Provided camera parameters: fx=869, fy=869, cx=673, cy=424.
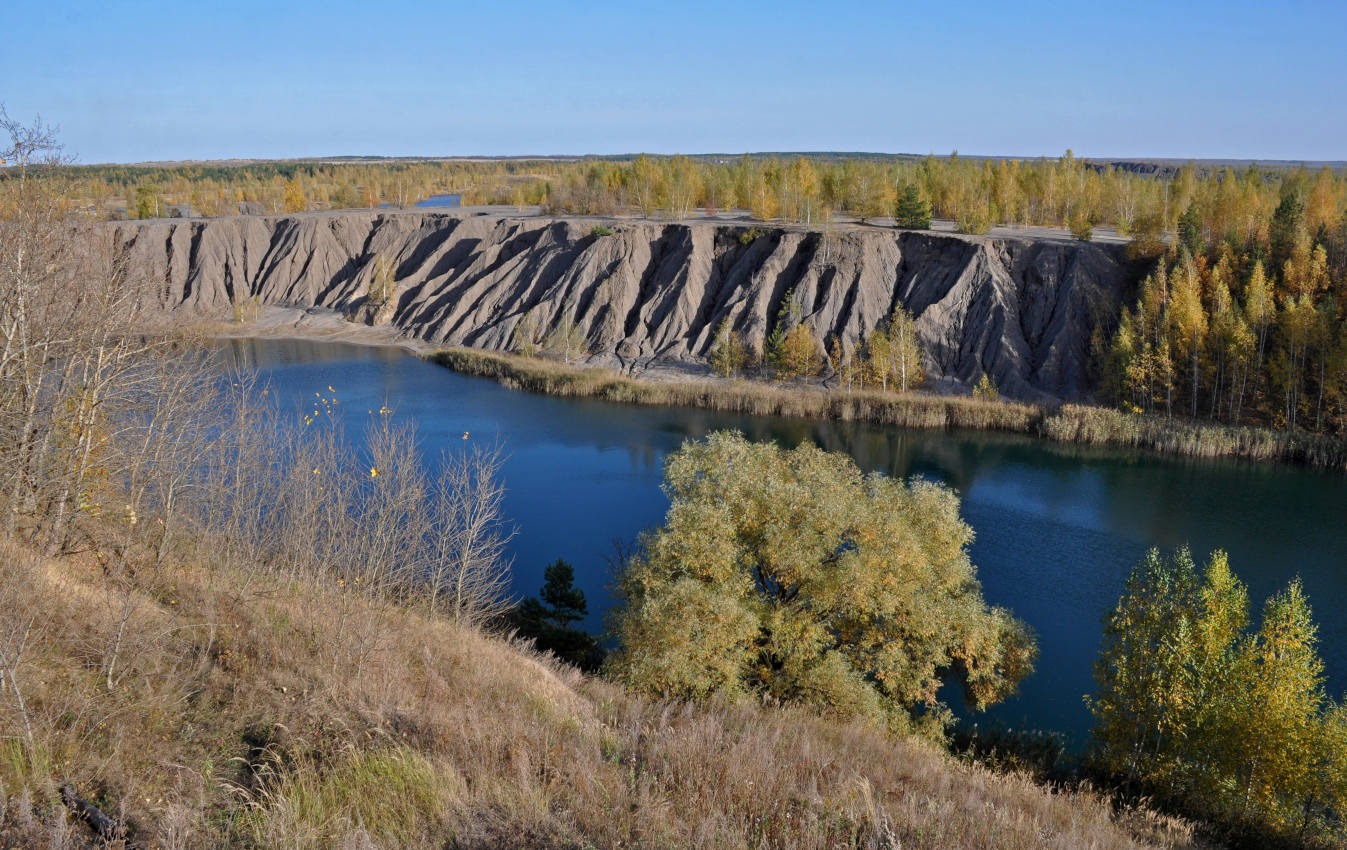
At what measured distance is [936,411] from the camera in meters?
45.6

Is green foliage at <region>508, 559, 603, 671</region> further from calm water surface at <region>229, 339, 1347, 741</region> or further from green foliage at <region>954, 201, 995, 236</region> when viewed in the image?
green foliage at <region>954, 201, 995, 236</region>

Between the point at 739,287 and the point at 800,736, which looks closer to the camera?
the point at 800,736

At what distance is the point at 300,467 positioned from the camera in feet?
57.3

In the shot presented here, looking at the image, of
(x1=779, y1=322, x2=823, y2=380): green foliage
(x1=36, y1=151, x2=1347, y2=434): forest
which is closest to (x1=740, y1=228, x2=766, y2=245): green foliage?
(x1=36, y1=151, x2=1347, y2=434): forest

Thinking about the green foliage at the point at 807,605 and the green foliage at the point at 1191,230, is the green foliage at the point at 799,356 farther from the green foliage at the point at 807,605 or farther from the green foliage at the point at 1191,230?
the green foliage at the point at 807,605

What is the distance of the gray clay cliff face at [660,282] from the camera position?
52.1m

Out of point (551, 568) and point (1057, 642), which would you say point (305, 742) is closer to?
point (551, 568)

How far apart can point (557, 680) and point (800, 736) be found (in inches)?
156

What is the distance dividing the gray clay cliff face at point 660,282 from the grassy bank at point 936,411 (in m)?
4.42

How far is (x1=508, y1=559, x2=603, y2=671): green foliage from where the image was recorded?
65.7ft

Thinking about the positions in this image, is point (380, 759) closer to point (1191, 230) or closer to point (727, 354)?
point (727, 354)

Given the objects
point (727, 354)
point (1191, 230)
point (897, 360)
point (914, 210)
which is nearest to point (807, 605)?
point (897, 360)

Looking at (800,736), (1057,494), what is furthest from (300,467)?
(1057,494)

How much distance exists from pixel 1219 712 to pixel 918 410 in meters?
31.5
